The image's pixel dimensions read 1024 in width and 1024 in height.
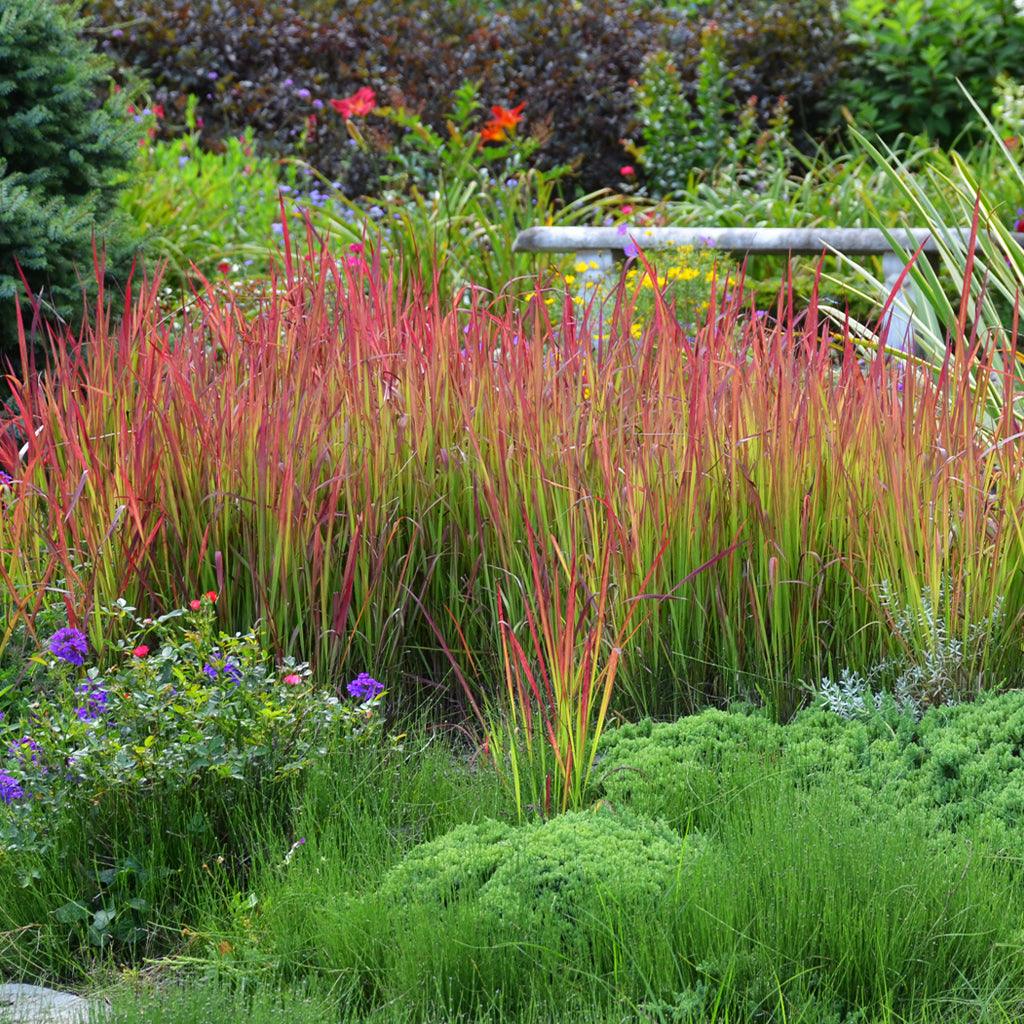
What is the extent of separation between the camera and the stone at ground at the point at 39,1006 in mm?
2139

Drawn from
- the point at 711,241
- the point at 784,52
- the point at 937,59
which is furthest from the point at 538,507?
the point at 784,52

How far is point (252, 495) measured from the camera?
315 centimetres

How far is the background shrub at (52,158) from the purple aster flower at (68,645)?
188 cm

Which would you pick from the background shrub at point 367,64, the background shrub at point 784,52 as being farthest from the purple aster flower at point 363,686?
the background shrub at point 784,52

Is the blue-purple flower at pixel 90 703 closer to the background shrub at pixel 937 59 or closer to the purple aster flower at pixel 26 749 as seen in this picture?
the purple aster flower at pixel 26 749

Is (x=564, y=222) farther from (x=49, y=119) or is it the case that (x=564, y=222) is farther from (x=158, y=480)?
(x=158, y=480)

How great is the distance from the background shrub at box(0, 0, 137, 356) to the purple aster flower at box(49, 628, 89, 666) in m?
1.88

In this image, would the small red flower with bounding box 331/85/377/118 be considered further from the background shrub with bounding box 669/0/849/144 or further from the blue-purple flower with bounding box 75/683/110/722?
the blue-purple flower with bounding box 75/683/110/722

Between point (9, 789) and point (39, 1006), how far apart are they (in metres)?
0.55

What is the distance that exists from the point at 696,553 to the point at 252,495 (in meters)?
1.03

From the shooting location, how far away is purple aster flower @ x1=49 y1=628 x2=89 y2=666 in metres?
2.79

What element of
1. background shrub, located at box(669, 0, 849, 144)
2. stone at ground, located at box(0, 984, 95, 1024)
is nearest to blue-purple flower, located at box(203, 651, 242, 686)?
stone at ground, located at box(0, 984, 95, 1024)

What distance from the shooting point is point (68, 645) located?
280 centimetres

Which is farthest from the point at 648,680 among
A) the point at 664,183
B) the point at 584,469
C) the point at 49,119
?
the point at 664,183
